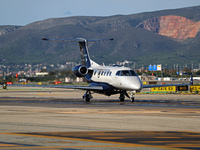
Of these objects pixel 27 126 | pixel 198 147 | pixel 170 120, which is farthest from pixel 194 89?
pixel 198 147

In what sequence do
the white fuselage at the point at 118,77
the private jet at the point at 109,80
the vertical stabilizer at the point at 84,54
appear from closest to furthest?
1. the white fuselage at the point at 118,77
2. the private jet at the point at 109,80
3. the vertical stabilizer at the point at 84,54

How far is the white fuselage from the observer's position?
42469 mm

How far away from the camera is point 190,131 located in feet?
62.0

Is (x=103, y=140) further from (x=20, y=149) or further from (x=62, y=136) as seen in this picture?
(x=20, y=149)

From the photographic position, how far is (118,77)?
A: 145ft

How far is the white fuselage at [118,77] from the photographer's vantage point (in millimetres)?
42469

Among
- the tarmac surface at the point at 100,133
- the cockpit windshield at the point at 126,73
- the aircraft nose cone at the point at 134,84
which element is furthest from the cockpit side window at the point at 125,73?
the tarmac surface at the point at 100,133

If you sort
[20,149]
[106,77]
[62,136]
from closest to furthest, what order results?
1. [20,149]
2. [62,136]
3. [106,77]

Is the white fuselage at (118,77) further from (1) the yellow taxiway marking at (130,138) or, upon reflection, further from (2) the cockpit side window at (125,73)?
(1) the yellow taxiway marking at (130,138)

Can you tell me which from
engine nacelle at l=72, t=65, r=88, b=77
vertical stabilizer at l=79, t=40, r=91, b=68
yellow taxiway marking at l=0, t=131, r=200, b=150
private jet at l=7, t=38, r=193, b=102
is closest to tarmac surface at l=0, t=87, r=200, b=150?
yellow taxiway marking at l=0, t=131, r=200, b=150

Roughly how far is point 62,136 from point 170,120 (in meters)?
7.95

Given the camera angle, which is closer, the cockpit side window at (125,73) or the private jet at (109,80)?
the private jet at (109,80)

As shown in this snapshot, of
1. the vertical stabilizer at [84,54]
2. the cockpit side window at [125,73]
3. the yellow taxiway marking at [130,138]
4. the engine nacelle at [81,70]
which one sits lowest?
the yellow taxiway marking at [130,138]

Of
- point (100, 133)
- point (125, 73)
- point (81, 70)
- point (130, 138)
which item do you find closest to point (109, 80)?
point (125, 73)
